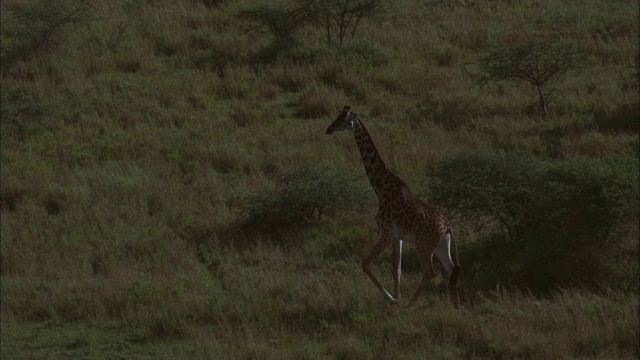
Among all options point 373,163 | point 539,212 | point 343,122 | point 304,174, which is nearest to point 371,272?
point 373,163

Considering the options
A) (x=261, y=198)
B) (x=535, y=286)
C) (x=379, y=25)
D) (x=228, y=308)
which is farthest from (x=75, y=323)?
(x=379, y=25)

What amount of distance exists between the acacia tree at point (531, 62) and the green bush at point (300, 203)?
17.8 feet

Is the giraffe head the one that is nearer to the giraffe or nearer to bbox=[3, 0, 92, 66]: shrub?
the giraffe

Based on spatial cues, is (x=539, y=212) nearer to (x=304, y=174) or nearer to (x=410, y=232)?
(x=410, y=232)

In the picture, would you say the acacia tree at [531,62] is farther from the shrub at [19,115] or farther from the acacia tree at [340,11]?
the shrub at [19,115]

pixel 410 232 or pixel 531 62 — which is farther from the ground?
pixel 531 62

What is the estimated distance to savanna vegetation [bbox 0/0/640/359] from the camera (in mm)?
10078

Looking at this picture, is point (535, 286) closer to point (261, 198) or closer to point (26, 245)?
point (261, 198)

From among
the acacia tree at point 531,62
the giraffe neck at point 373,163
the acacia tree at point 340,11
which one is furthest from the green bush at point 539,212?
the acacia tree at point 340,11

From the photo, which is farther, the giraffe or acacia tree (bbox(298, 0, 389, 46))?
acacia tree (bbox(298, 0, 389, 46))

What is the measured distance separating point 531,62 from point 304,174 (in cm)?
586

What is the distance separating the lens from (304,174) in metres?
14.0

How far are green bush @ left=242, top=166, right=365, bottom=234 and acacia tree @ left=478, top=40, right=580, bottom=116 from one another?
5.44 metres

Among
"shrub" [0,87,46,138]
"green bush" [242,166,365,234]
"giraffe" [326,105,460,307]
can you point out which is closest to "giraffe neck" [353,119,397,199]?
"giraffe" [326,105,460,307]
